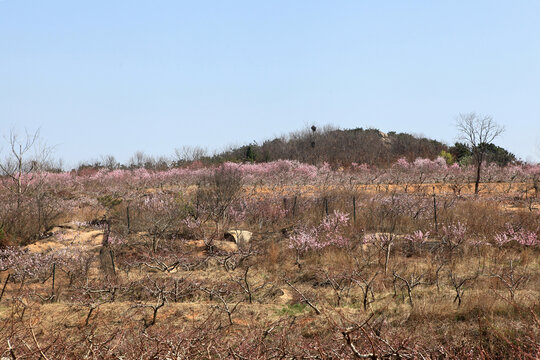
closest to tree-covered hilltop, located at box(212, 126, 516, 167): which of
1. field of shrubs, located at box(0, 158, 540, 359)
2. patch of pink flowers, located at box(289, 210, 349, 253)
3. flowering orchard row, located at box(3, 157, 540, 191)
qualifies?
flowering orchard row, located at box(3, 157, 540, 191)

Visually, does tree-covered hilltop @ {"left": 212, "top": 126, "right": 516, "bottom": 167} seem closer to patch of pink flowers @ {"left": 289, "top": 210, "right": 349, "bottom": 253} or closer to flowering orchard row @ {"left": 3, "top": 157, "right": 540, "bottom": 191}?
flowering orchard row @ {"left": 3, "top": 157, "right": 540, "bottom": 191}

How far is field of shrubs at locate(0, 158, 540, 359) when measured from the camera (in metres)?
6.18

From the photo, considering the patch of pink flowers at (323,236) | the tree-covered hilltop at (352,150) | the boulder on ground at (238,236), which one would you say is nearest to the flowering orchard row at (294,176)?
the tree-covered hilltop at (352,150)

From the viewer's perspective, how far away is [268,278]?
10.8 metres

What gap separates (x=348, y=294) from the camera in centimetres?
920

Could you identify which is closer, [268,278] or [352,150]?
[268,278]

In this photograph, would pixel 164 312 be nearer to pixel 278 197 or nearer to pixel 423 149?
pixel 278 197

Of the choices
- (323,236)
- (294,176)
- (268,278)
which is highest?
(294,176)

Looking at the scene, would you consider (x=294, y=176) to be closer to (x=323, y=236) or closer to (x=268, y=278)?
(x=323, y=236)

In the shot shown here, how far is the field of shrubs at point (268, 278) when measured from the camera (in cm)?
618

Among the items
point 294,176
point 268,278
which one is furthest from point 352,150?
point 268,278

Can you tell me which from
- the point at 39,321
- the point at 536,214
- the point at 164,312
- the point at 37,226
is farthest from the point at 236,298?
the point at 536,214

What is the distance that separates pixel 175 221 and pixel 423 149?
36.4 metres

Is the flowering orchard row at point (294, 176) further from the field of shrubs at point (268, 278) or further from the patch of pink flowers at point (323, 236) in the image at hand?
the patch of pink flowers at point (323, 236)
